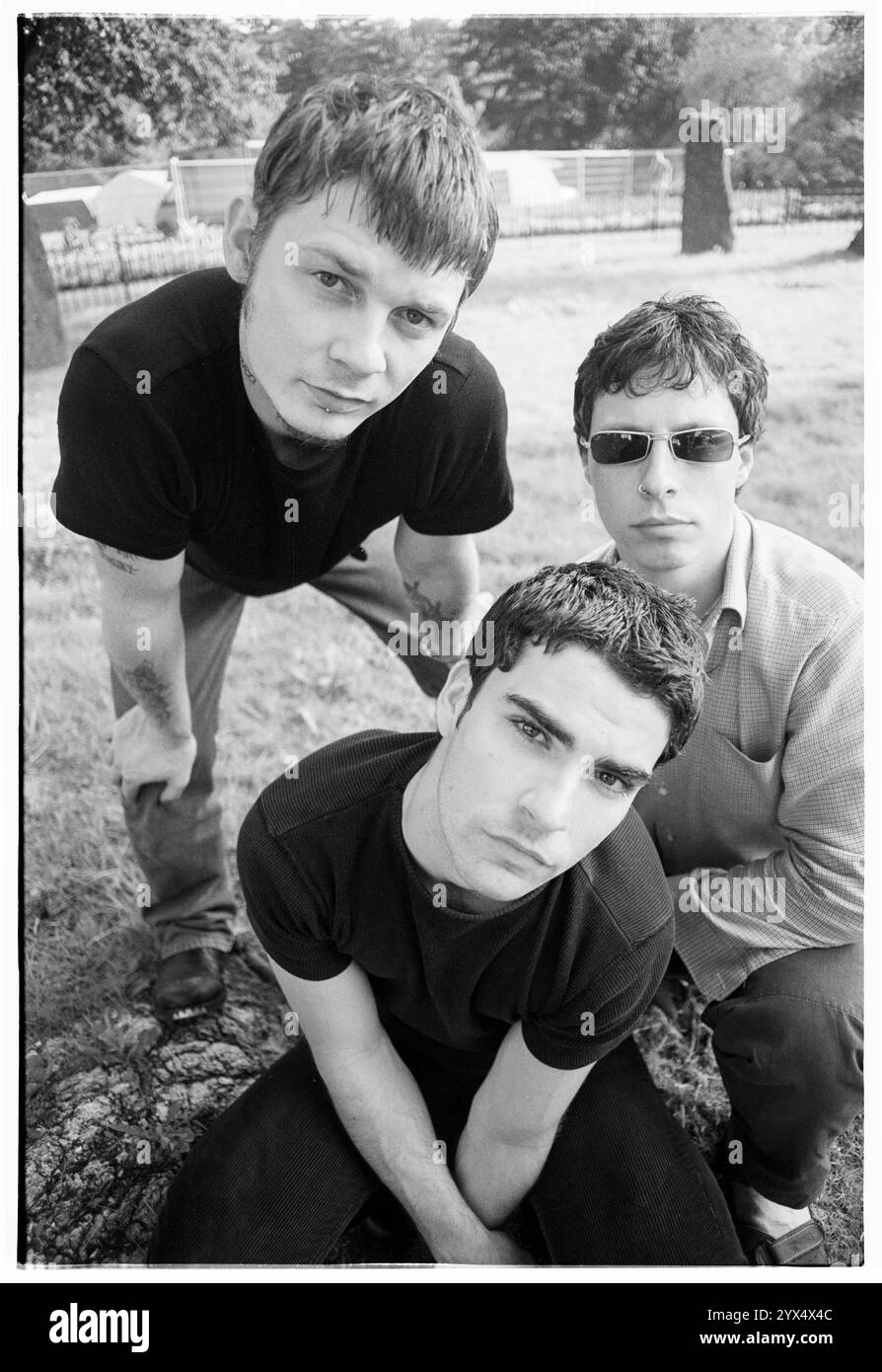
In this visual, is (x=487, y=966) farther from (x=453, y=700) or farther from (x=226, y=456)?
(x=226, y=456)

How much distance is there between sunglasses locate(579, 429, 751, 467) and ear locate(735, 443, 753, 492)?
14mm

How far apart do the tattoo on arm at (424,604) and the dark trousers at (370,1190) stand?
93 cm

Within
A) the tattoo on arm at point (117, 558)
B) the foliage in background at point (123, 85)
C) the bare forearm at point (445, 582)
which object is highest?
the foliage in background at point (123, 85)

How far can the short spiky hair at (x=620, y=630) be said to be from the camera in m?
1.67

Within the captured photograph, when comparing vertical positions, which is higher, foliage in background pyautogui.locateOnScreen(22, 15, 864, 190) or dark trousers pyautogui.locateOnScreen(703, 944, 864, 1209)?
foliage in background pyautogui.locateOnScreen(22, 15, 864, 190)

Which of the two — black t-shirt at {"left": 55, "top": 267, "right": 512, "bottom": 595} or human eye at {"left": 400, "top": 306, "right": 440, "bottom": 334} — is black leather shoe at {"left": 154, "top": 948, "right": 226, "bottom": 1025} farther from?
human eye at {"left": 400, "top": 306, "right": 440, "bottom": 334}

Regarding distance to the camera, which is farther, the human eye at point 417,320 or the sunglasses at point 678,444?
the sunglasses at point 678,444

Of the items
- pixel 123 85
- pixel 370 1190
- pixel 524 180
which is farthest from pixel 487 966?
pixel 123 85

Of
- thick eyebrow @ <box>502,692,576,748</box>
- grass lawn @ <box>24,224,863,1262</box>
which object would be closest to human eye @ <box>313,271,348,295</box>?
grass lawn @ <box>24,224,863,1262</box>

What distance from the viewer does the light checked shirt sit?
6.58 ft

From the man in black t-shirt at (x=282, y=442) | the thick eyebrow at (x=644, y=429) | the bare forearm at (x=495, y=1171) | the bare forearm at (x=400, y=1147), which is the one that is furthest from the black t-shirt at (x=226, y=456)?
the bare forearm at (x=495, y=1171)

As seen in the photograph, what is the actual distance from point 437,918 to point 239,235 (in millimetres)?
1200

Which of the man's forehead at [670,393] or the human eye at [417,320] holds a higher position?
the human eye at [417,320]

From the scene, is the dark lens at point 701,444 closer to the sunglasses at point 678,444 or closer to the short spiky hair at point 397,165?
the sunglasses at point 678,444
